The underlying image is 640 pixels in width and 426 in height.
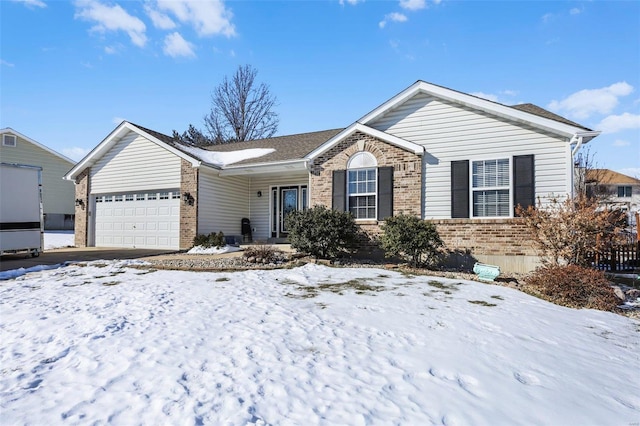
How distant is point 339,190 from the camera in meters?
10.7

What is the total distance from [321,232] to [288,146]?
6.93 m

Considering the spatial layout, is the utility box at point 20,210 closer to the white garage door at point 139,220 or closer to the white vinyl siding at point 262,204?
the white garage door at point 139,220

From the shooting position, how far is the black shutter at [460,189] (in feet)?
30.9

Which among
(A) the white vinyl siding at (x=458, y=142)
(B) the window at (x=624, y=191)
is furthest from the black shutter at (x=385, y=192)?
(B) the window at (x=624, y=191)

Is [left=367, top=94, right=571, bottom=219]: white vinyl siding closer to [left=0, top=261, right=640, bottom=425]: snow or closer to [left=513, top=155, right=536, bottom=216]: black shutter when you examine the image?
[left=513, top=155, right=536, bottom=216]: black shutter

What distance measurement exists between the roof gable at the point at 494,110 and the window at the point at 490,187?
1191 mm

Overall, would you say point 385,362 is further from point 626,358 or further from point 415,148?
point 415,148

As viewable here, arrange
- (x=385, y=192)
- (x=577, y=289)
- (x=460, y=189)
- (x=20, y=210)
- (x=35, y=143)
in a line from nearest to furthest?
(x=577, y=289) → (x=460, y=189) → (x=385, y=192) → (x=20, y=210) → (x=35, y=143)

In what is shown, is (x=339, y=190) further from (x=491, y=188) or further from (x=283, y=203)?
(x=283, y=203)

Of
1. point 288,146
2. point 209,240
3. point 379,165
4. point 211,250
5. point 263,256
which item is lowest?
point 211,250

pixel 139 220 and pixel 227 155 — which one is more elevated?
pixel 227 155

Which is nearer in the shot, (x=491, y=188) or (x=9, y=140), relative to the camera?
(x=491, y=188)

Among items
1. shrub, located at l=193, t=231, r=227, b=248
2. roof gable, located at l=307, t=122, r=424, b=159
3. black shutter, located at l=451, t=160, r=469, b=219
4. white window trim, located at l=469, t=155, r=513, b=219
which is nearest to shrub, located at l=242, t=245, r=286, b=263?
shrub, located at l=193, t=231, r=227, b=248

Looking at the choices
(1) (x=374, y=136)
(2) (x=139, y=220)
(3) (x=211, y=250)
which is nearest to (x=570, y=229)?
(1) (x=374, y=136)
